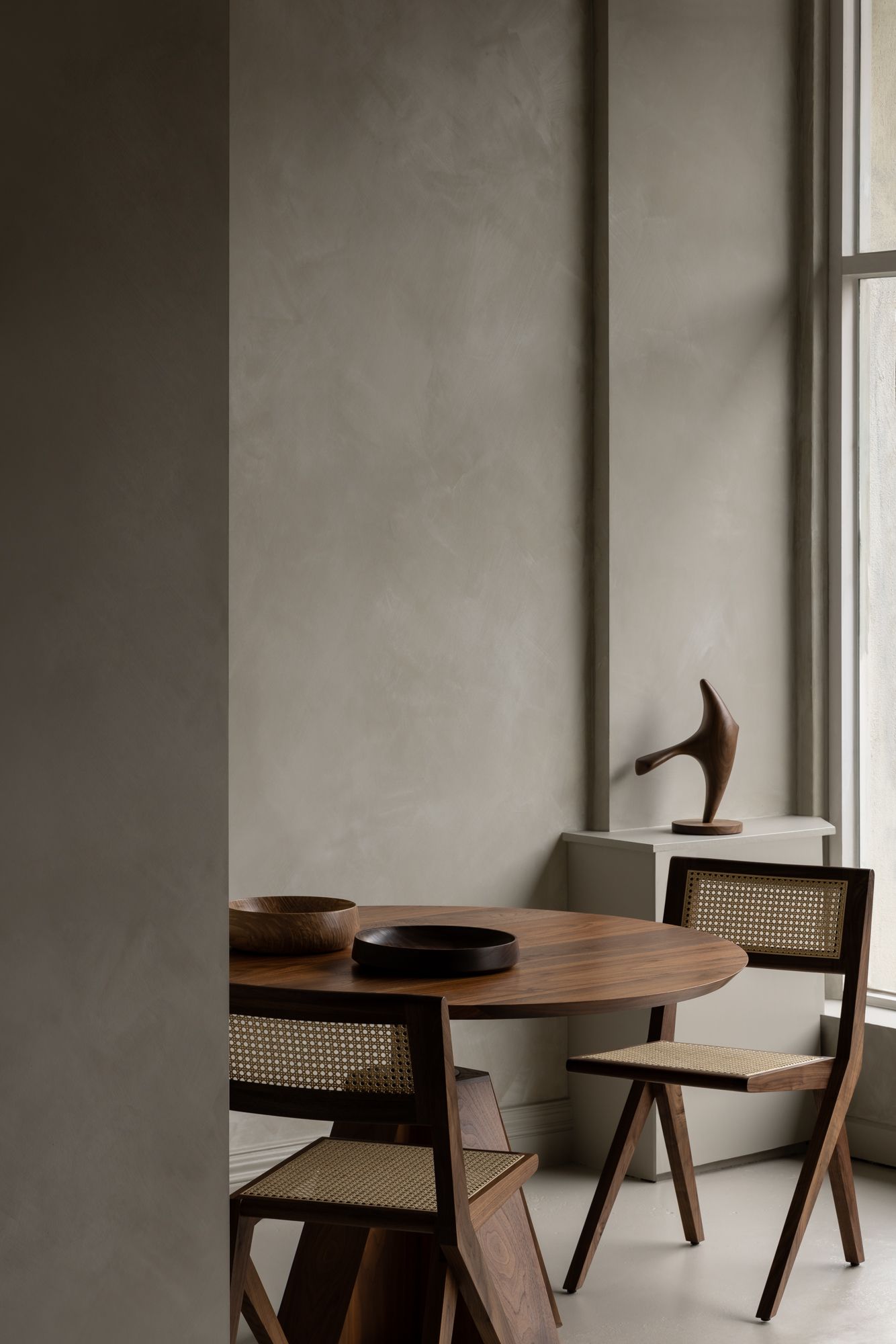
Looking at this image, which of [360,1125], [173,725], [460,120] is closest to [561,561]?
[460,120]

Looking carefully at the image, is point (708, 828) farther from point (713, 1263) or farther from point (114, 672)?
point (114, 672)

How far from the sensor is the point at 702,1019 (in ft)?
13.6

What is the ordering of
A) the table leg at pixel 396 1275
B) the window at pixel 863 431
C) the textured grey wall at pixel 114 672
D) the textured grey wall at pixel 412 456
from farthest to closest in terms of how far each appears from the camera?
the window at pixel 863 431
the textured grey wall at pixel 412 456
the table leg at pixel 396 1275
the textured grey wall at pixel 114 672

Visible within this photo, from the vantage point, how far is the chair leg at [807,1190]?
3.19m

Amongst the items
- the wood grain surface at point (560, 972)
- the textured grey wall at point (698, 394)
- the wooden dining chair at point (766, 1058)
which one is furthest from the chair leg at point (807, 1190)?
the textured grey wall at point (698, 394)

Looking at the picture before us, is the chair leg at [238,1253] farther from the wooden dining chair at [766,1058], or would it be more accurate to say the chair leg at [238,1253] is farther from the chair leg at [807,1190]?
the chair leg at [807,1190]

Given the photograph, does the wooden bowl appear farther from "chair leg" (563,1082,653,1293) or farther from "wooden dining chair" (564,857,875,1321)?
"chair leg" (563,1082,653,1293)

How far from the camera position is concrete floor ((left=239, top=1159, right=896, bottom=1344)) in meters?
3.15

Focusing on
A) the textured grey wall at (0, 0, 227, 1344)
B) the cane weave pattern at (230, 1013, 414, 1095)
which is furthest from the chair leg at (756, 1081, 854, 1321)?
the textured grey wall at (0, 0, 227, 1344)

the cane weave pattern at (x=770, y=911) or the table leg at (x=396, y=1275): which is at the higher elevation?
the cane weave pattern at (x=770, y=911)

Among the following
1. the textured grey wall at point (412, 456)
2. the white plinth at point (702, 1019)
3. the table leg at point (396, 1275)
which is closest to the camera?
the table leg at point (396, 1275)

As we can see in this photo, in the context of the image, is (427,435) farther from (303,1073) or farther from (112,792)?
(112,792)

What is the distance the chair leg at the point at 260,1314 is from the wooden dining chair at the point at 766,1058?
95 cm

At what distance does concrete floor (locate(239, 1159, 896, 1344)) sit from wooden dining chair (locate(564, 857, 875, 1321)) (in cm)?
7
